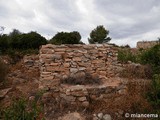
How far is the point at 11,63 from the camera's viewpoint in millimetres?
10219

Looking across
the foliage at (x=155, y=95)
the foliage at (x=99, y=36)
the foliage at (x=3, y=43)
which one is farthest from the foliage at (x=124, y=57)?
the foliage at (x=99, y=36)

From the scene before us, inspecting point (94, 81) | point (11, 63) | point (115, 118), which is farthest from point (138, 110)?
point (11, 63)

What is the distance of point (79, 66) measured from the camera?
721 centimetres

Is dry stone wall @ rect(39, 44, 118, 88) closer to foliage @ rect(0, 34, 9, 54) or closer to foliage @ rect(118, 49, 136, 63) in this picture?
foliage @ rect(118, 49, 136, 63)

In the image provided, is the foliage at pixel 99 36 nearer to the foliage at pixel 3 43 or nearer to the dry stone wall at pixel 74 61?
the foliage at pixel 3 43

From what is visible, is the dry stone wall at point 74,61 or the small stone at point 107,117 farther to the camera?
the dry stone wall at point 74,61

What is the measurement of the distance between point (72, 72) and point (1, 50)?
5450mm

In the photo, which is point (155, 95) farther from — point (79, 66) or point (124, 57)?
point (79, 66)

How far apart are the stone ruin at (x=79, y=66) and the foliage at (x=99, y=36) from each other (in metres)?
12.2

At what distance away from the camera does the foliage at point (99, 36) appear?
20.0 m

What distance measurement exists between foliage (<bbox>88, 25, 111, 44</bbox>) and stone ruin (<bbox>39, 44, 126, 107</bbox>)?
1216 centimetres

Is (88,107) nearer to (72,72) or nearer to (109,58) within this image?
(72,72)

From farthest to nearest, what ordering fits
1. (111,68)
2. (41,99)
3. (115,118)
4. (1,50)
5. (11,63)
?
(1,50), (11,63), (111,68), (41,99), (115,118)

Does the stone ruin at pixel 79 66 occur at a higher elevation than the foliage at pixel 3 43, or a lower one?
lower
